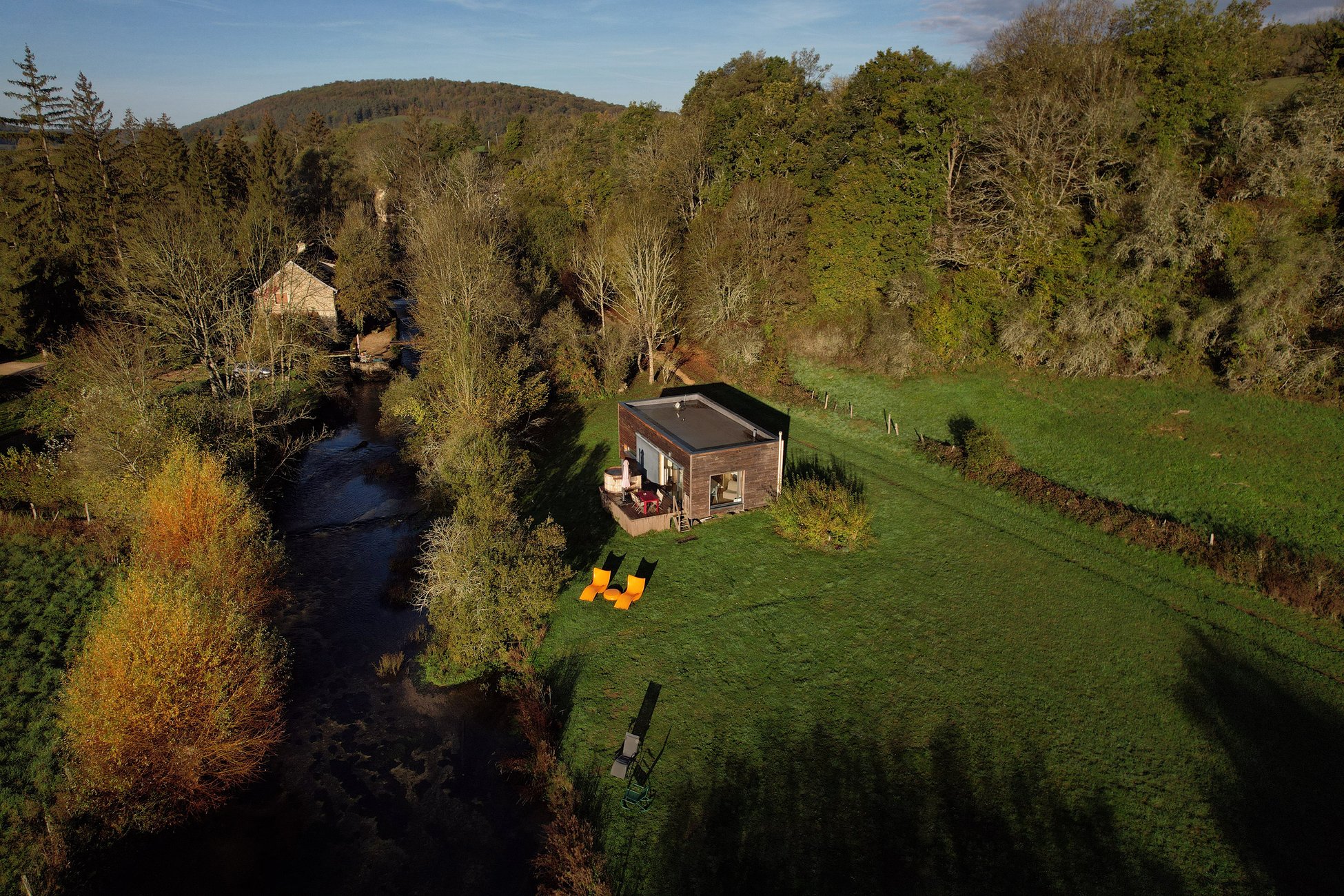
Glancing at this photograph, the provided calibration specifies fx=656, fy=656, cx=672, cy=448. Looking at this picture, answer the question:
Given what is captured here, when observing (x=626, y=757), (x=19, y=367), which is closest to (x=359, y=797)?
(x=626, y=757)

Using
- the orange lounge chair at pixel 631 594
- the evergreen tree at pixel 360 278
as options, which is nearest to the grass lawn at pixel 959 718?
the orange lounge chair at pixel 631 594

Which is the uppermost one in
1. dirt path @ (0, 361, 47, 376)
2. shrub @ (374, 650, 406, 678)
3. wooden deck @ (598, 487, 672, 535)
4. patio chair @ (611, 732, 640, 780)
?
dirt path @ (0, 361, 47, 376)

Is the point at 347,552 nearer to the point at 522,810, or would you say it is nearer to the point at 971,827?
the point at 522,810

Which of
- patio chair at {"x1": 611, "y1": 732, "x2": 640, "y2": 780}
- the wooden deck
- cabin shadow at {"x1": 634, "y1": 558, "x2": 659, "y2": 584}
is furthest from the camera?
the wooden deck

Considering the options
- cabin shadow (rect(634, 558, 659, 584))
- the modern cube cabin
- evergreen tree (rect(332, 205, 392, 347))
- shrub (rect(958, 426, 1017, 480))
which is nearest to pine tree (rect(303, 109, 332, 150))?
evergreen tree (rect(332, 205, 392, 347))

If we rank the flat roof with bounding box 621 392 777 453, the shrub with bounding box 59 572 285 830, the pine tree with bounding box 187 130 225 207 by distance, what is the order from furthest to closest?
1. the pine tree with bounding box 187 130 225 207
2. the flat roof with bounding box 621 392 777 453
3. the shrub with bounding box 59 572 285 830

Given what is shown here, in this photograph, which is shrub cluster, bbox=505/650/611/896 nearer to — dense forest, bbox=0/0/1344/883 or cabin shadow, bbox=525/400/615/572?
dense forest, bbox=0/0/1344/883

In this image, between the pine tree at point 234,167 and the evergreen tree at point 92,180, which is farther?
the pine tree at point 234,167

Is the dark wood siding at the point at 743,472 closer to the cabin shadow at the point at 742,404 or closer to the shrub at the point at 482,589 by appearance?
the shrub at the point at 482,589
